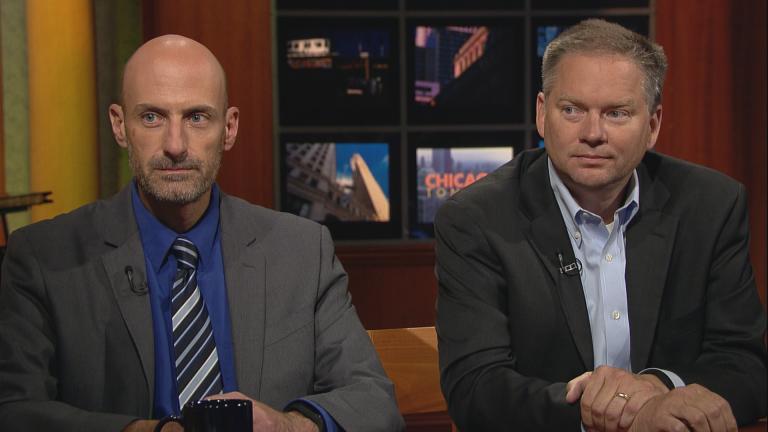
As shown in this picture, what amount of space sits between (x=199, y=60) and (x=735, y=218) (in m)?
1.20

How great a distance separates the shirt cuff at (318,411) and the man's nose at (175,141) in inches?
19.3

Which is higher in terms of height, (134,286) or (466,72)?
(466,72)

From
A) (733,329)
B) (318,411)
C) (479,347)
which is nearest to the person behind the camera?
(318,411)

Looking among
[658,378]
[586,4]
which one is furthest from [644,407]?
[586,4]

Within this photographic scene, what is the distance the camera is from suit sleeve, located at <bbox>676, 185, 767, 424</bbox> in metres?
1.98

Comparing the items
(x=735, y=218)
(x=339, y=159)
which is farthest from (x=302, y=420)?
(x=339, y=159)

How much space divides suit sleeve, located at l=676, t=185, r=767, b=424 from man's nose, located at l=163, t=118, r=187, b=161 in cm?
105

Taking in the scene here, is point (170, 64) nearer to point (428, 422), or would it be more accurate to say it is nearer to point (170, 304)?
point (170, 304)

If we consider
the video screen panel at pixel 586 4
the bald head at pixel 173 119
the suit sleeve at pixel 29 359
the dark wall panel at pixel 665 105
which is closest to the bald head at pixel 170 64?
the bald head at pixel 173 119

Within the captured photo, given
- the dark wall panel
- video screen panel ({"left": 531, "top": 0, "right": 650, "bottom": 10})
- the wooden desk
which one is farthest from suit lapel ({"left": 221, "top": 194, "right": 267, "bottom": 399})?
video screen panel ({"left": 531, "top": 0, "right": 650, "bottom": 10})

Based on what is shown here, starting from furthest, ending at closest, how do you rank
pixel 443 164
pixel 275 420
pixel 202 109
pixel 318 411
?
1. pixel 443 164
2. pixel 202 109
3. pixel 318 411
4. pixel 275 420

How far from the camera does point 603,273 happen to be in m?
2.10

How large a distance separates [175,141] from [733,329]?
1.20 m

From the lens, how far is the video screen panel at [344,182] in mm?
5008
